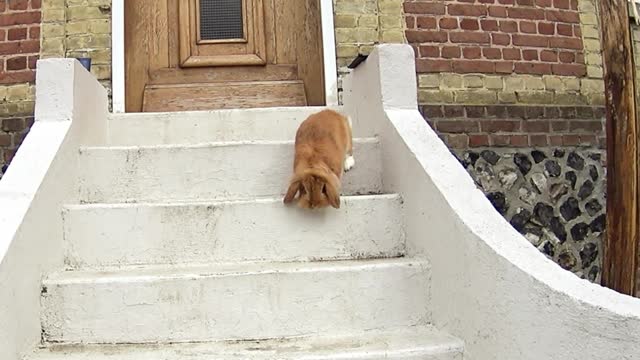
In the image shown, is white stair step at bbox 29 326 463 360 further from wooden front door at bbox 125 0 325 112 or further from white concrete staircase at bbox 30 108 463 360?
wooden front door at bbox 125 0 325 112

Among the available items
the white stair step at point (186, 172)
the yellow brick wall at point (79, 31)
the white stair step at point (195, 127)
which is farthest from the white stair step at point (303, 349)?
the yellow brick wall at point (79, 31)

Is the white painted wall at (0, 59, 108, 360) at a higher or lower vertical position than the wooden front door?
lower

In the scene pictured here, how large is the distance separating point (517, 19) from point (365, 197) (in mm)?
2554

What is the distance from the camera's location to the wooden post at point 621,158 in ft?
10.2

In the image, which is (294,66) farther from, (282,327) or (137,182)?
(282,327)

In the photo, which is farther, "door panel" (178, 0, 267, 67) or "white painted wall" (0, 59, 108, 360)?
"door panel" (178, 0, 267, 67)

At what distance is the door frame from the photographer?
394cm

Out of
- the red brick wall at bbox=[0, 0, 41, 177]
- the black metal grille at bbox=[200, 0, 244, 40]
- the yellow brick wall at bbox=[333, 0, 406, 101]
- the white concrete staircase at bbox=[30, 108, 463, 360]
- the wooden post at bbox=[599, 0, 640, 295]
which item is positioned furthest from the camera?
the black metal grille at bbox=[200, 0, 244, 40]

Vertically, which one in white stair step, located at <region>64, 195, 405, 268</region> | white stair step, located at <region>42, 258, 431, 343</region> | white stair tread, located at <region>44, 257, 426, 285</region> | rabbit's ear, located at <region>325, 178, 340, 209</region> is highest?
rabbit's ear, located at <region>325, 178, 340, 209</region>

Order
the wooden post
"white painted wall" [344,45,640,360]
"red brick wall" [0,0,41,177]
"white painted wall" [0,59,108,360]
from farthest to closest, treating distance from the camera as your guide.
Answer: "red brick wall" [0,0,41,177]
the wooden post
"white painted wall" [0,59,108,360]
"white painted wall" [344,45,640,360]

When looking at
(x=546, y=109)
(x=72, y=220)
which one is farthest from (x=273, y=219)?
(x=546, y=109)

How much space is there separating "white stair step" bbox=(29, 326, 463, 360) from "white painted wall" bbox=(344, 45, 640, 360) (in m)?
0.10

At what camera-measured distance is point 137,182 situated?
2.70 meters

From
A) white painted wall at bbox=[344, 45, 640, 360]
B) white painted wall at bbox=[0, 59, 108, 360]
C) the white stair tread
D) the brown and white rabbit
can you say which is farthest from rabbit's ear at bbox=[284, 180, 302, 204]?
white painted wall at bbox=[0, 59, 108, 360]
